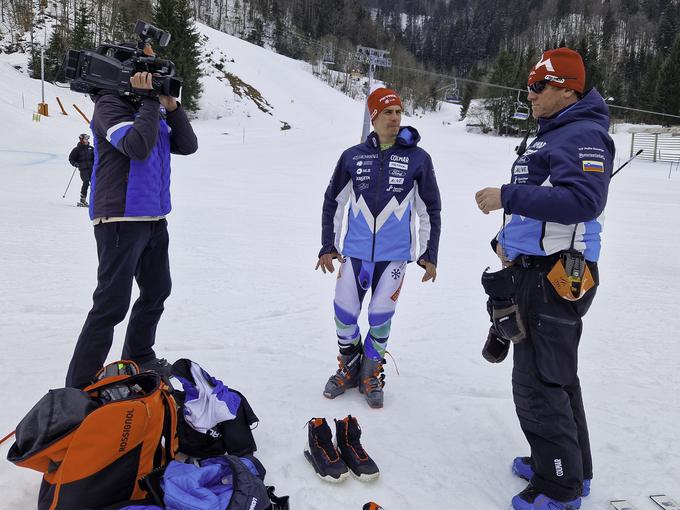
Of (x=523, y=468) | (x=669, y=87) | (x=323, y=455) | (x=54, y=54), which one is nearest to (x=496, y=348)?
(x=523, y=468)

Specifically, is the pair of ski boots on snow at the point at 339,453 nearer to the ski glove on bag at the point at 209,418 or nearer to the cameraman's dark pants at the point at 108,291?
the ski glove on bag at the point at 209,418

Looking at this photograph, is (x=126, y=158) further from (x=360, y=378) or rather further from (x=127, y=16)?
(x=127, y=16)

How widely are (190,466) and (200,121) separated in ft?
109

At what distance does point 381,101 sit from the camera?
3.20m

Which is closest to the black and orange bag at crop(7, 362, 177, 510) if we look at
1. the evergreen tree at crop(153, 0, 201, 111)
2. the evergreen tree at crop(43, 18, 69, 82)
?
the evergreen tree at crop(43, 18, 69, 82)

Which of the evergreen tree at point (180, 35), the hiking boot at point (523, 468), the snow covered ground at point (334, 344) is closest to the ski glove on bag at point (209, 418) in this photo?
the snow covered ground at point (334, 344)

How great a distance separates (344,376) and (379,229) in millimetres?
1014

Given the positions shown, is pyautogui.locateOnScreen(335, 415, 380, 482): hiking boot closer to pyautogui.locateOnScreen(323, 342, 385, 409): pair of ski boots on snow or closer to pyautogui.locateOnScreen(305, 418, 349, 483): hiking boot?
pyautogui.locateOnScreen(305, 418, 349, 483): hiking boot

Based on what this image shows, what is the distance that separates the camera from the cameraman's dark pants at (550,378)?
2143 millimetres

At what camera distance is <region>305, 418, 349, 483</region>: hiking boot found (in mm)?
2365

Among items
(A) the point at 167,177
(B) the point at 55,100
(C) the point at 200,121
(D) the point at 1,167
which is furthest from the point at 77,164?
(C) the point at 200,121

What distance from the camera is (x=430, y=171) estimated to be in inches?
129

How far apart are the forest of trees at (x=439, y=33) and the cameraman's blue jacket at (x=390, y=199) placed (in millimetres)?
18779

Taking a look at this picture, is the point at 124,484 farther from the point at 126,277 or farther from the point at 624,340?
the point at 624,340
